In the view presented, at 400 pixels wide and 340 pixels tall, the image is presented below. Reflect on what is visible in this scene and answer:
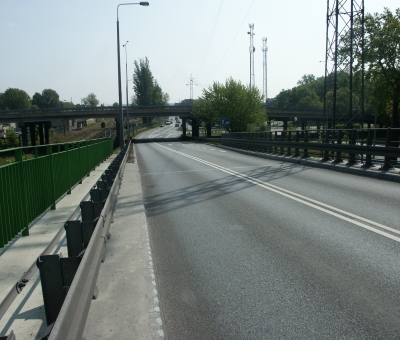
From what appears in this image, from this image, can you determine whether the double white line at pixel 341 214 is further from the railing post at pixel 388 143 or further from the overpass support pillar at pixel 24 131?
the overpass support pillar at pixel 24 131

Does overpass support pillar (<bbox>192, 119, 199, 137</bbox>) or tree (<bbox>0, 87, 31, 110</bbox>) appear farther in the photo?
tree (<bbox>0, 87, 31, 110</bbox>)

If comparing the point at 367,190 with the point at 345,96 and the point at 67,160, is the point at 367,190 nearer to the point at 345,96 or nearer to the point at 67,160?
the point at 67,160

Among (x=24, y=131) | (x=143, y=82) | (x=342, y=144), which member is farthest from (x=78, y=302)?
(x=143, y=82)

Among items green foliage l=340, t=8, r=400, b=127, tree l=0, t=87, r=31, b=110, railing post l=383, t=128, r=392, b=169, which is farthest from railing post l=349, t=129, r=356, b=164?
tree l=0, t=87, r=31, b=110

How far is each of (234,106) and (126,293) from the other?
69579mm

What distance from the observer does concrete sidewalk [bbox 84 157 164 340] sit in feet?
11.2

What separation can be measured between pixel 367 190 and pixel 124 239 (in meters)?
7.22

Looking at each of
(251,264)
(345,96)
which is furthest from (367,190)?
(345,96)

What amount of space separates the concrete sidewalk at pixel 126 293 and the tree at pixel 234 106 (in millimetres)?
64527

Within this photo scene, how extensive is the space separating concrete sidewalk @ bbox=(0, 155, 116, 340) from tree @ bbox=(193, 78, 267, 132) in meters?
63.4

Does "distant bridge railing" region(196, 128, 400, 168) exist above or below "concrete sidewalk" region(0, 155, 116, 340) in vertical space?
above

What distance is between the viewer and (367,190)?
10.8 meters

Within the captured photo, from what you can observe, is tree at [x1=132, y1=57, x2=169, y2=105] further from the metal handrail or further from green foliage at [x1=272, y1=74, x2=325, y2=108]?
the metal handrail

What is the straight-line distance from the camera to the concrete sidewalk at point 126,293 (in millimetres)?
3414
